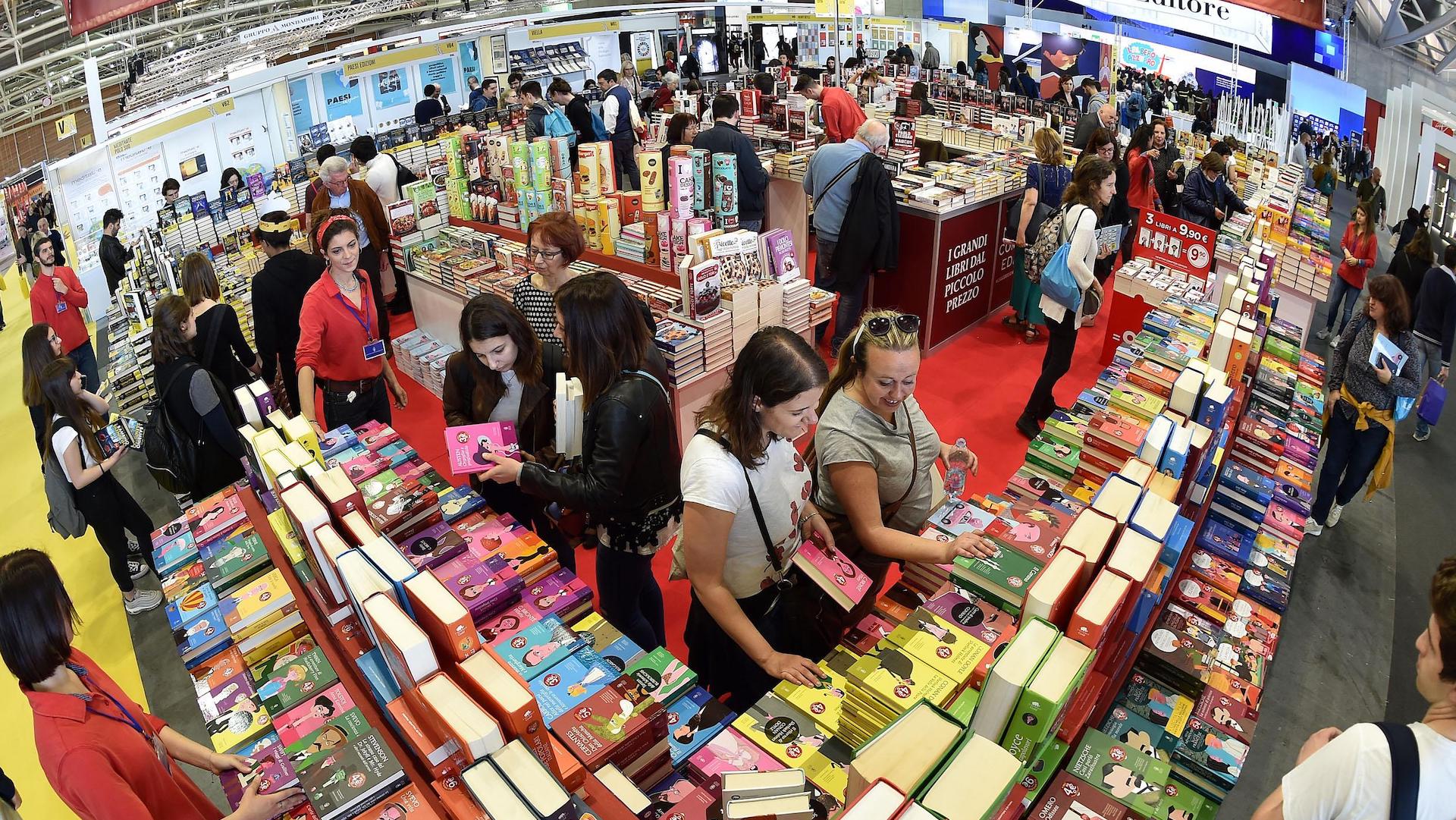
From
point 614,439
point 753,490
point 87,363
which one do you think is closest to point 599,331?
point 614,439

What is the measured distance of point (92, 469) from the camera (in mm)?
4355

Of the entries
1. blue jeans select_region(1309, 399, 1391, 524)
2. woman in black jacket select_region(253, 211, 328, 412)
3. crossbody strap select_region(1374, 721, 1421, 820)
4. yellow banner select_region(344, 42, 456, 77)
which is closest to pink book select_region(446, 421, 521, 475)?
crossbody strap select_region(1374, 721, 1421, 820)

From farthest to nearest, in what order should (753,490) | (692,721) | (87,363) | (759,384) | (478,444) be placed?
(87,363) < (478,444) < (753,490) < (759,384) < (692,721)

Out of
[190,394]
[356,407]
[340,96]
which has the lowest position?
[356,407]

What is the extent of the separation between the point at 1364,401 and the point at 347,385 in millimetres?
5434

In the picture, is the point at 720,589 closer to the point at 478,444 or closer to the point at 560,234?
the point at 478,444

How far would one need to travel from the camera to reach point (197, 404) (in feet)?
13.5

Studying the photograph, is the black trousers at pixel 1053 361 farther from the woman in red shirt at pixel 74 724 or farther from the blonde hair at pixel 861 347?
the woman in red shirt at pixel 74 724

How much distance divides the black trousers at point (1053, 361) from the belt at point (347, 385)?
13.4 feet

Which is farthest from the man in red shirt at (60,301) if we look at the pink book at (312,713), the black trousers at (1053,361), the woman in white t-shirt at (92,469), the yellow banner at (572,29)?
the yellow banner at (572,29)

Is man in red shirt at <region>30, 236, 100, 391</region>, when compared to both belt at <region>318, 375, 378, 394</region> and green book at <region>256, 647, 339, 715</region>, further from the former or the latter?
green book at <region>256, 647, 339, 715</region>

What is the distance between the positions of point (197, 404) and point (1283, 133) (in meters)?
11.5

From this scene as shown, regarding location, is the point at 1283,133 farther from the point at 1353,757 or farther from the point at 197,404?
the point at 197,404

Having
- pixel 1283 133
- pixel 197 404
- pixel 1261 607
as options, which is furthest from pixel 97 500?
pixel 1283 133
